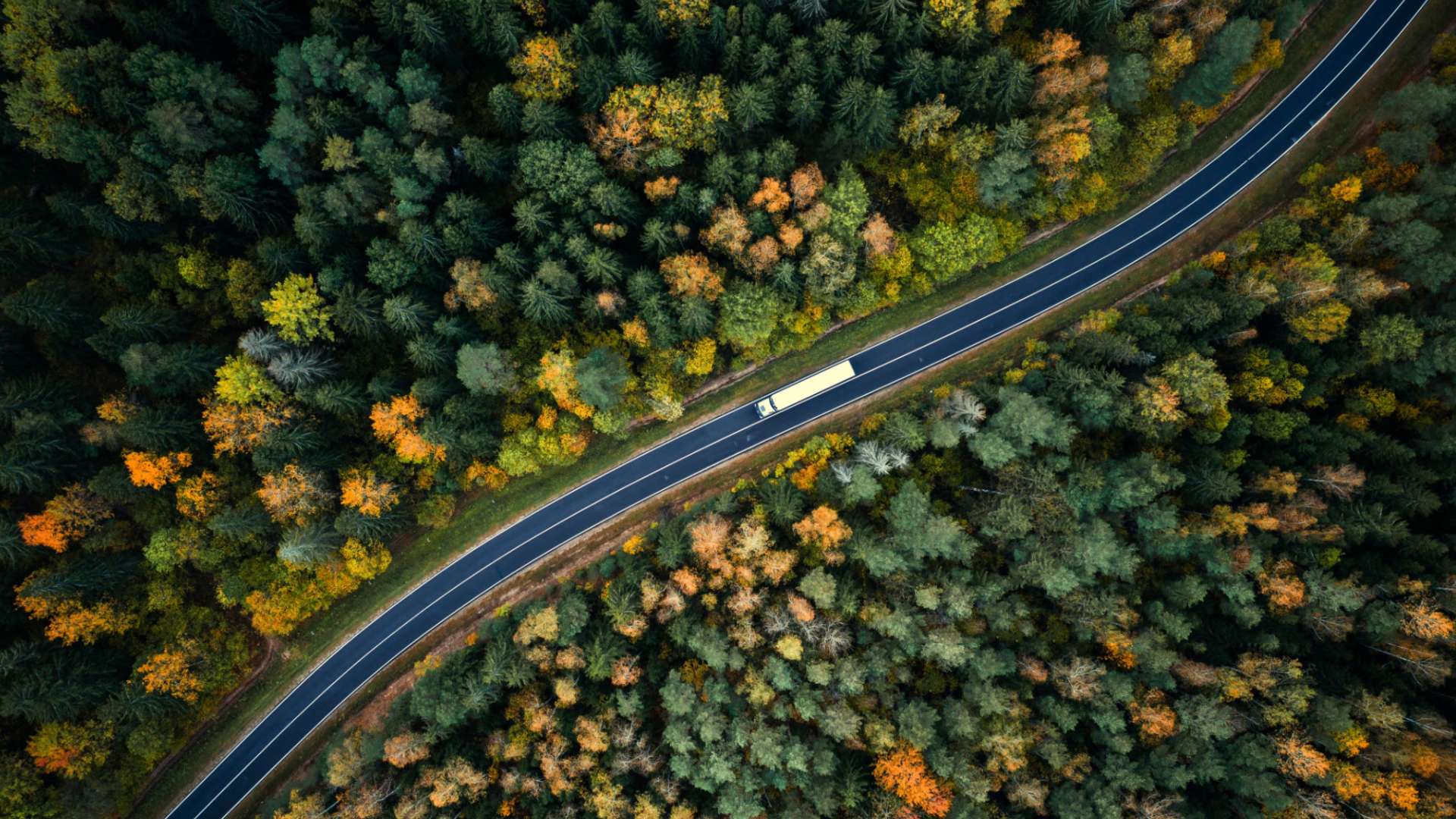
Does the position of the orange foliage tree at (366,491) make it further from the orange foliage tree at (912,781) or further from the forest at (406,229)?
the orange foliage tree at (912,781)

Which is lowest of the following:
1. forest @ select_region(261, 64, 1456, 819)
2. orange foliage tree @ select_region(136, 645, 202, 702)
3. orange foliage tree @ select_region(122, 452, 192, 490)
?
forest @ select_region(261, 64, 1456, 819)

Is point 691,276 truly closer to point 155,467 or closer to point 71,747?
point 155,467

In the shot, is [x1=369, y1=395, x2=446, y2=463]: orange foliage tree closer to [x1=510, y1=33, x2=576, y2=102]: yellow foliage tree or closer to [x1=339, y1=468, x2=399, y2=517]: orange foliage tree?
[x1=339, y1=468, x2=399, y2=517]: orange foliage tree

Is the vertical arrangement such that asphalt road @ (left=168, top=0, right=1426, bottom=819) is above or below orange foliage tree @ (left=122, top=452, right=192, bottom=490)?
below

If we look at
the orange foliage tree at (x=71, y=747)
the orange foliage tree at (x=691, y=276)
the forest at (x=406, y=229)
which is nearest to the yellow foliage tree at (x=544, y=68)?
the forest at (x=406, y=229)

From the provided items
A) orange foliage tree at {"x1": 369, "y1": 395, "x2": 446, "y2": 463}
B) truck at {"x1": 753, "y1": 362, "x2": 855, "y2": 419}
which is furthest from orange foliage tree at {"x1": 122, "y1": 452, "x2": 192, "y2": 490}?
truck at {"x1": 753, "y1": 362, "x2": 855, "y2": 419}

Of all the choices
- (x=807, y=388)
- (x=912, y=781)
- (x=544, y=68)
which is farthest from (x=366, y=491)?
(x=912, y=781)
